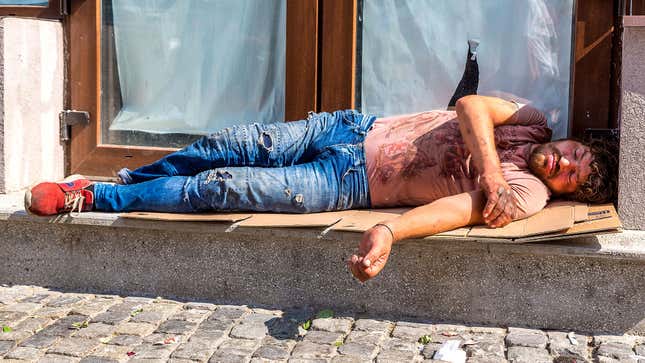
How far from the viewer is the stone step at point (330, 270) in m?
4.29

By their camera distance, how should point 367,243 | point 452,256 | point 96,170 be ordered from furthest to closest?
point 96,170 < point 452,256 < point 367,243

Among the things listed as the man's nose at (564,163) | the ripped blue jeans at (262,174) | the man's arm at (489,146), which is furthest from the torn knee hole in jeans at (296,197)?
the man's nose at (564,163)

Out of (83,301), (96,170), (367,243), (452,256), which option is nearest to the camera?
(367,243)

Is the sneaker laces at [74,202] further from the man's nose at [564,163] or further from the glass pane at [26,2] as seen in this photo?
the man's nose at [564,163]

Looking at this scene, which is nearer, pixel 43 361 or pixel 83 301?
pixel 43 361

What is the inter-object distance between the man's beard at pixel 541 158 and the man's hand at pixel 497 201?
0.84ft

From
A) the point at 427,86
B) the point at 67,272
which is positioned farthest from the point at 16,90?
the point at 427,86

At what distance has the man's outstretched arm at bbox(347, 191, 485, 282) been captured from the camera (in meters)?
3.86

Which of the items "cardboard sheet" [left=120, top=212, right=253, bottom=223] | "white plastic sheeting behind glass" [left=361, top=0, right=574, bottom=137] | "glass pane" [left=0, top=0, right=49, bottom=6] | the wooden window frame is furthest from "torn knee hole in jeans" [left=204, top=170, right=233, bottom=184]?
"glass pane" [left=0, top=0, right=49, bottom=6]

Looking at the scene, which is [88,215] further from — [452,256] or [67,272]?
[452,256]

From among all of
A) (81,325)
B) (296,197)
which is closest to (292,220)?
(296,197)

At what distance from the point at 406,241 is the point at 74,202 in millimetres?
1679

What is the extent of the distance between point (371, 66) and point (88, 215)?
173cm

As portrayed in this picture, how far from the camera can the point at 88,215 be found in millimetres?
4848
